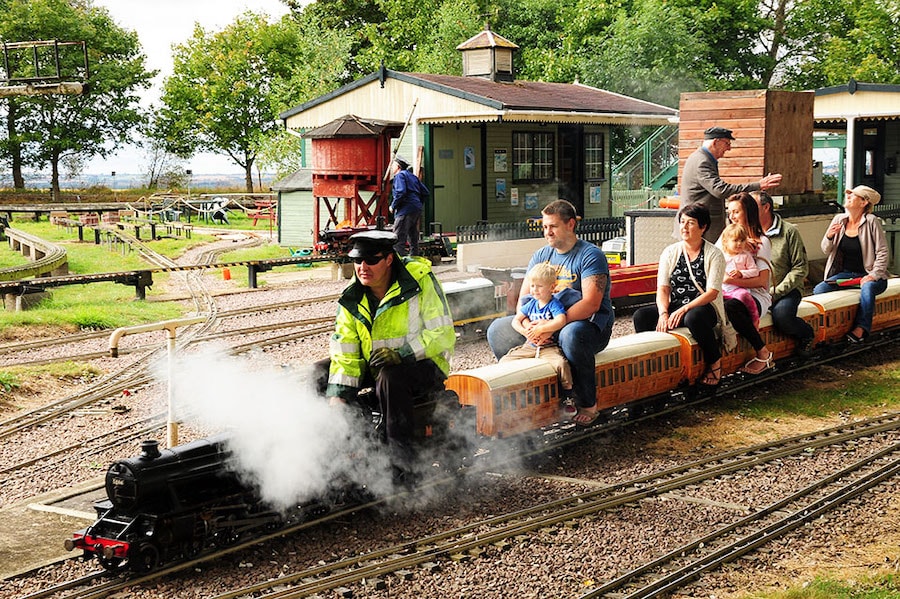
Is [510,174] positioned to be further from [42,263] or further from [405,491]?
[405,491]

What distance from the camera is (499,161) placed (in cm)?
2572

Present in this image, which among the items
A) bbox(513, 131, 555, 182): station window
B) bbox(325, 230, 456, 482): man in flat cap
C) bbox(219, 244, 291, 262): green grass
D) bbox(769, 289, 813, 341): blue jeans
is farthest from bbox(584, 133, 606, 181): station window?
bbox(325, 230, 456, 482): man in flat cap

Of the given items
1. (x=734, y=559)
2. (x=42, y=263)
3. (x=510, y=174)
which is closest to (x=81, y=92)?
(x=42, y=263)

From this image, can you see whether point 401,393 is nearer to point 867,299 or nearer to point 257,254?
point 867,299

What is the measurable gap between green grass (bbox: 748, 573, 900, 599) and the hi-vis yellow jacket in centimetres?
245

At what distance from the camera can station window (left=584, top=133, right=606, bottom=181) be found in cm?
2809

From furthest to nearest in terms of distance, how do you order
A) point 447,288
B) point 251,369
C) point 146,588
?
point 447,288
point 251,369
point 146,588

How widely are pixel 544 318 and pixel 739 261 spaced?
236 centimetres

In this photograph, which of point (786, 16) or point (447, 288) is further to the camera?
point (786, 16)

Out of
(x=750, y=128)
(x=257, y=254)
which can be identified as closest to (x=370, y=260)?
(x=750, y=128)

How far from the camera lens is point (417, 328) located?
6547 millimetres

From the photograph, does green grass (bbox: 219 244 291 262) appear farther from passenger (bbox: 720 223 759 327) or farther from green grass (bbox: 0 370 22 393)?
passenger (bbox: 720 223 759 327)

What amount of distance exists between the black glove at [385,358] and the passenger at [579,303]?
1.77m

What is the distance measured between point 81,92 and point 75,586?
23731 millimetres
